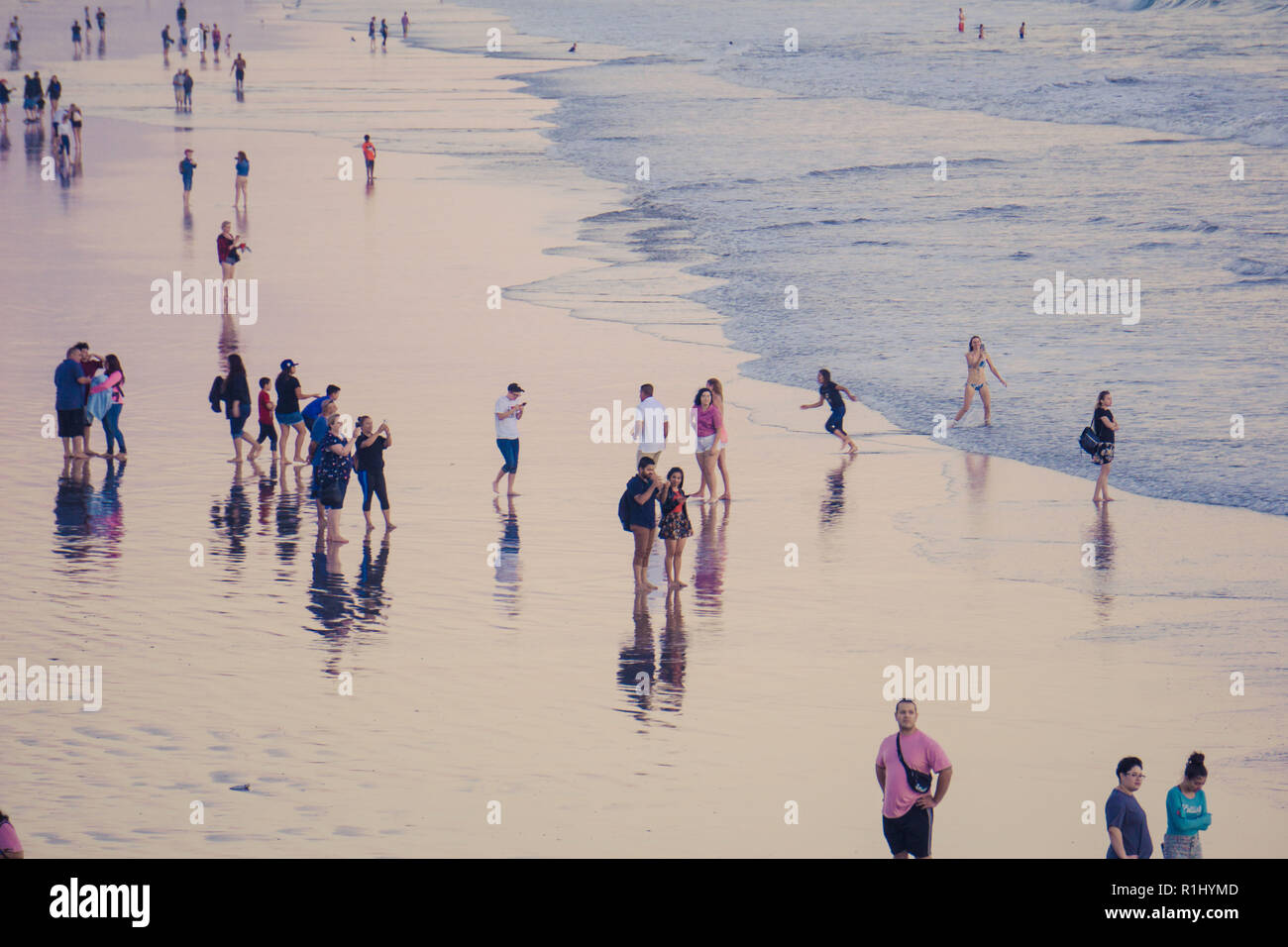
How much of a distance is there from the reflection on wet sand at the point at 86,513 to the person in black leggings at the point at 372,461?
2629 mm

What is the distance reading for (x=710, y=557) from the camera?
17656mm

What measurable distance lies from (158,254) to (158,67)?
45.5 metres

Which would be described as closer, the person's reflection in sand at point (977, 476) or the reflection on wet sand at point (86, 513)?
the reflection on wet sand at point (86, 513)

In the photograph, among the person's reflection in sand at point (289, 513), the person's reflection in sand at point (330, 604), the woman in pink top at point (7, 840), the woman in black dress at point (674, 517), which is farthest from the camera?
the person's reflection in sand at point (289, 513)

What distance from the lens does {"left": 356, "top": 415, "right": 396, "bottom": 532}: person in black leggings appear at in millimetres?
17938

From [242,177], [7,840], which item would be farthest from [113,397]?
[242,177]

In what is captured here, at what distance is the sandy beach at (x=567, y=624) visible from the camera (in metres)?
11.5

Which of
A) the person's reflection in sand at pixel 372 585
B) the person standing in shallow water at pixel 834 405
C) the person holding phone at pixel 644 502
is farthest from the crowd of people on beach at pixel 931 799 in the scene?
the person standing in shallow water at pixel 834 405

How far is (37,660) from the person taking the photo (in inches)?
549

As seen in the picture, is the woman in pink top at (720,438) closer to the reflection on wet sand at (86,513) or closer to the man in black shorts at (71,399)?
the reflection on wet sand at (86,513)

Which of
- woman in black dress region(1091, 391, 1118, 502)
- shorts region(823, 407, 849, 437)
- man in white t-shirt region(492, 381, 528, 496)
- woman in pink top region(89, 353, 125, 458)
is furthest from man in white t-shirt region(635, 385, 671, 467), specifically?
woman in pink top region(89, 353, 125, 458)

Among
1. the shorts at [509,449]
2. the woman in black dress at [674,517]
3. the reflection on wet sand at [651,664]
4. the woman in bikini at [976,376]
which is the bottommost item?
the reflection on wet sand at [651,664]
